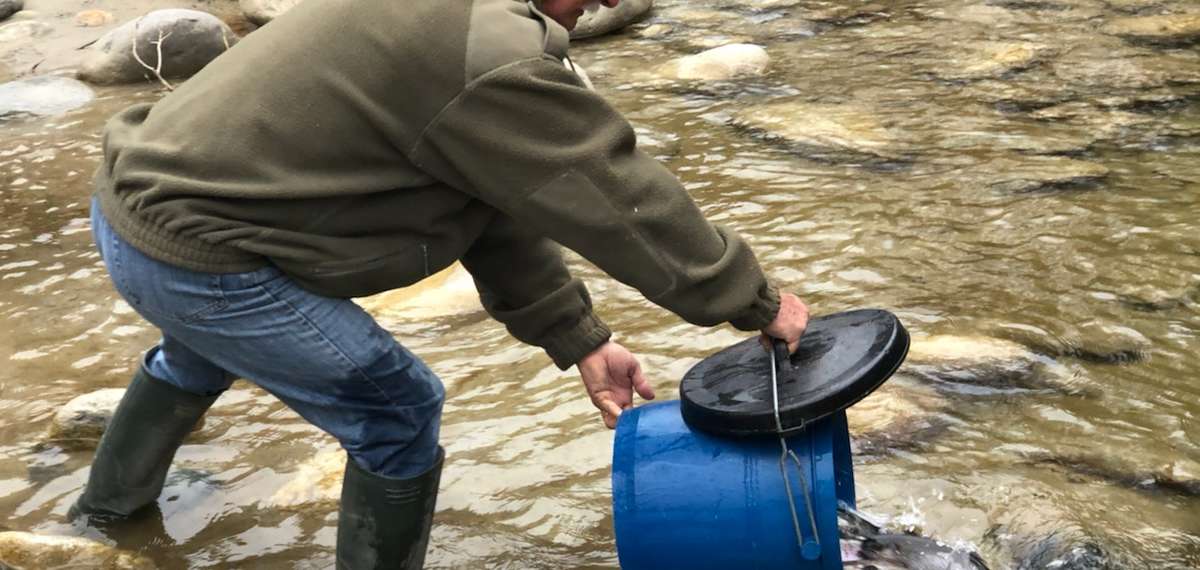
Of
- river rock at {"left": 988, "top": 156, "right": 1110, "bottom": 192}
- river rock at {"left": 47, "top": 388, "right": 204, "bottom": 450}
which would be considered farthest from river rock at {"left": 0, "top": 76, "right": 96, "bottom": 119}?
river rock at {"left": 988, "top": 156, "right": 1110, "bottom": 192}

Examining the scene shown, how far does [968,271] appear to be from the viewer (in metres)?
4.37

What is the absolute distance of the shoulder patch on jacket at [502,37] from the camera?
2.02 meters

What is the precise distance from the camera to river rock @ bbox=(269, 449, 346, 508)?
3.27m

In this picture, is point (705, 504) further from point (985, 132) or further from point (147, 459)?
point (985, 132)

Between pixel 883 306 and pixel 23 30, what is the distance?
7475 mm

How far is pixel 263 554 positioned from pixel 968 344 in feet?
6.87

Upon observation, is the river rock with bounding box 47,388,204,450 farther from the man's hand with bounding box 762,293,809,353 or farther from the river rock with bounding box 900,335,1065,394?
the river rock with bounding box 900,335,1065,394

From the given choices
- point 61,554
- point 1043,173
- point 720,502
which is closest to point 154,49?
point 1043,173

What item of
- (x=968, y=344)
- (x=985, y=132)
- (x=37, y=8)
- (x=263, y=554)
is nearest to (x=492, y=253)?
(x=263, y=554)

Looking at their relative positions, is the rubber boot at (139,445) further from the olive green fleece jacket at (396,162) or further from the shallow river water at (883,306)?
the olive green fleece jacket at (396,162)

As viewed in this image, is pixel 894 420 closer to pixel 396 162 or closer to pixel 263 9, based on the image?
pixel 396 162

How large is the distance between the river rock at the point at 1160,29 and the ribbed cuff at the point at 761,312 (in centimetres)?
574

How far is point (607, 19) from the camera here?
864 centimetres

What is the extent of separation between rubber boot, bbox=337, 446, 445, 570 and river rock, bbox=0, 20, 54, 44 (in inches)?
306
